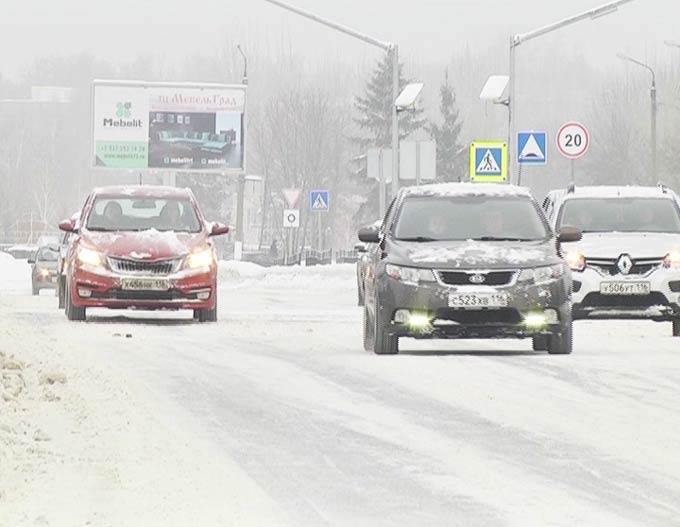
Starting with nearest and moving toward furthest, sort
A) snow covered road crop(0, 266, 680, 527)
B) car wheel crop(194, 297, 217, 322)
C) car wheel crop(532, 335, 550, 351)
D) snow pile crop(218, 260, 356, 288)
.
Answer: snow covered road crop(0, 266, 680, 527)
car wheel crop(532, 335, 550, 351)
car wheel crop(194, 297, 217, 322)
snow pile crop(218, 260, 356, 288)

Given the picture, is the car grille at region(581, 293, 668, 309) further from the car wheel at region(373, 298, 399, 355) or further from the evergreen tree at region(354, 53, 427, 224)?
the evergreen tree at region(354, 53, 427, 224)

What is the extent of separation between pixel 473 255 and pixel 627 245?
468 cm

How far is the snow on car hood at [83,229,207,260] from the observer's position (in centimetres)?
2375

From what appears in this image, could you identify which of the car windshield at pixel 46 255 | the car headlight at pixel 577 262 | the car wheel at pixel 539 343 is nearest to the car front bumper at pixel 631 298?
the car headlight at pixel 577 262

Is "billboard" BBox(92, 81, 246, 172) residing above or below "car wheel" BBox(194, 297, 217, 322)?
above

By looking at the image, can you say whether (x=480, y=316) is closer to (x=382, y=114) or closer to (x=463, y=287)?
(x=463, y=287)

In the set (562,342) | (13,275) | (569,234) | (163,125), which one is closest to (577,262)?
(569,234)

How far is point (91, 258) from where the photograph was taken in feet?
78.1

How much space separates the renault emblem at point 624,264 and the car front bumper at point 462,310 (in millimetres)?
3899

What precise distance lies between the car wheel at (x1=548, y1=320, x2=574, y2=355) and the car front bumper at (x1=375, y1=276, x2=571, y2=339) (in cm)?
28

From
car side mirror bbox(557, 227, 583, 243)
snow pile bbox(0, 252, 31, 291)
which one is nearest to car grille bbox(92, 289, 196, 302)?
car side mirror bbox(557, 227, 583, 243)

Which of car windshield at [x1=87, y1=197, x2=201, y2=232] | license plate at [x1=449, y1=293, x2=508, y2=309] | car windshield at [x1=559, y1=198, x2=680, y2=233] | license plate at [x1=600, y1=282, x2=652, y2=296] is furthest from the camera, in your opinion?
car windshield at [x1=87, y1=197, x2=201, y2=232]

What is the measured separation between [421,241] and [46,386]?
5.58 metres

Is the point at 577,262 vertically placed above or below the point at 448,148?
below
